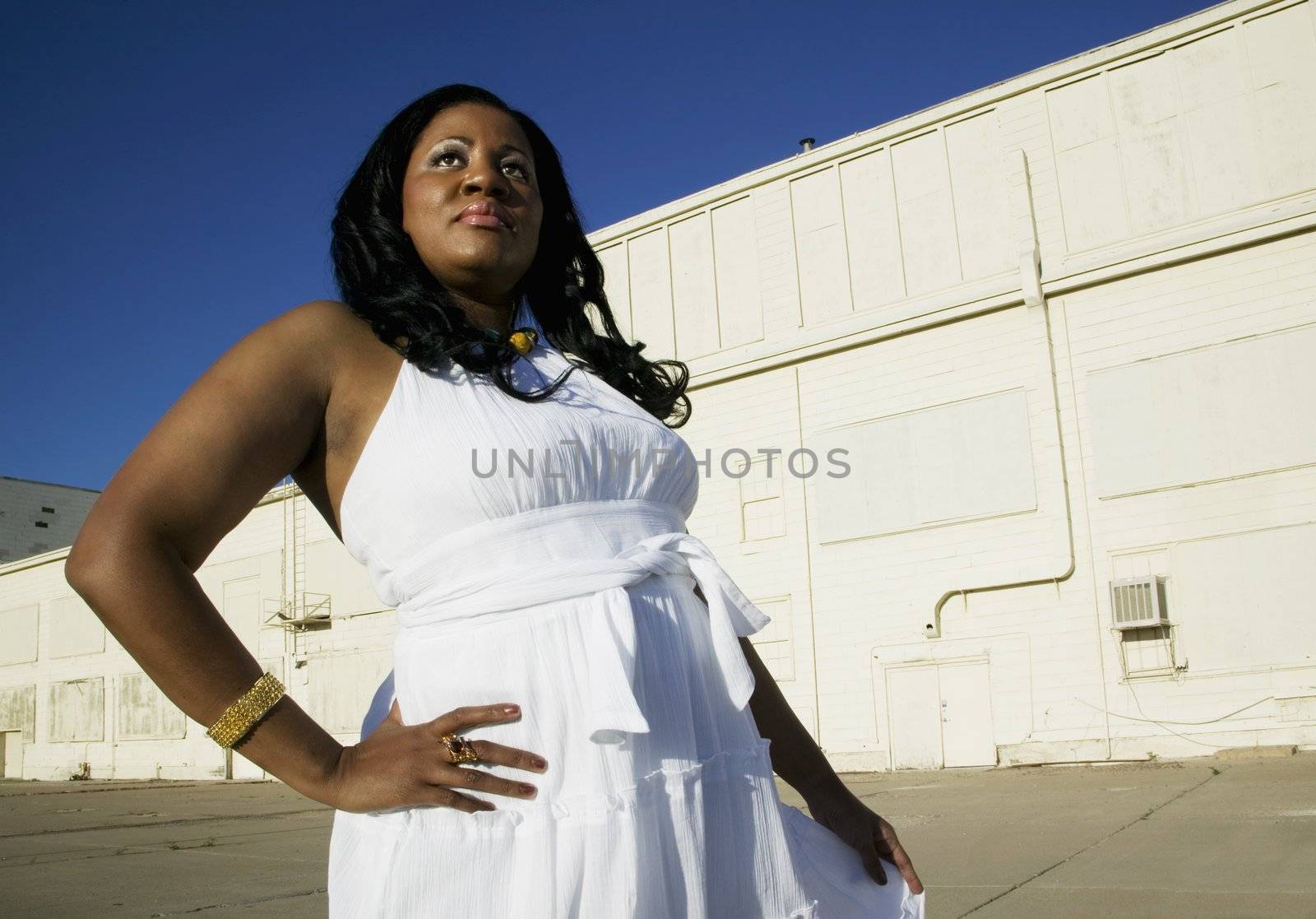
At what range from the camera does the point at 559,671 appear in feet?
3.90

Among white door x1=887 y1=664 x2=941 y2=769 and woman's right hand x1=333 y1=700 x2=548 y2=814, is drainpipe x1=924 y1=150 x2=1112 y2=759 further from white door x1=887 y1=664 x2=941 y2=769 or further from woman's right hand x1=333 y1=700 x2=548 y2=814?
woman's right hand x1=333 y1=700 x2=548 y2=814

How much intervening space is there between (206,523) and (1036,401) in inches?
604

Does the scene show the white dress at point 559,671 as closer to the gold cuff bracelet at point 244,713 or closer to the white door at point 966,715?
the gold cuff bracelet at point 244,713

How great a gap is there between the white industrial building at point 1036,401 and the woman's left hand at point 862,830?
13.7 meters

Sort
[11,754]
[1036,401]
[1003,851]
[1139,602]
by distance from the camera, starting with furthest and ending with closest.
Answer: [11,754] < [1036,401] < [1139,602] < [1003,851]

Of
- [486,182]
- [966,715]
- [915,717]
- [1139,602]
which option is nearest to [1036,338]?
[1139,602]

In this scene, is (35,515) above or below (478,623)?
above

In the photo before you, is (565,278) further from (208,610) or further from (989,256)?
(989,256)

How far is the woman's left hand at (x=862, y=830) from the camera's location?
155 centimetres

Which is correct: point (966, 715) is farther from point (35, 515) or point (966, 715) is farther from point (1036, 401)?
point (35, 515)

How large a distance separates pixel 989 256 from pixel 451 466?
1615 centimetres

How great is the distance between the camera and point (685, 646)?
130 cm

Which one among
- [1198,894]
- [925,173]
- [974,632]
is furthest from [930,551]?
[1198,894]

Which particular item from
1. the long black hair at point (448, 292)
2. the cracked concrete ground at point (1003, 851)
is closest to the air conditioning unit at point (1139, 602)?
the cracked concrete ground at point (1003, 851)
